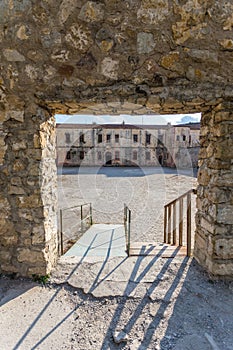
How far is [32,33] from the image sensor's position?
1737 millimetres

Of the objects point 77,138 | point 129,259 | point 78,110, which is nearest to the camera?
point 78,110

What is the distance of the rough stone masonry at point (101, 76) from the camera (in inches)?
67.3

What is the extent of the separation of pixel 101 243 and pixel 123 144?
59.6 feet

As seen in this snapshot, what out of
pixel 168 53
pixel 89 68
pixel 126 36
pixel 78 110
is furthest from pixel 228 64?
pixel 78 110

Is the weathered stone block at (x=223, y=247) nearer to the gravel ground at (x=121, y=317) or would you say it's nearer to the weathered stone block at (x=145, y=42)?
the gravel ground at (x=121, y=317)

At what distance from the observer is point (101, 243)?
315 cm

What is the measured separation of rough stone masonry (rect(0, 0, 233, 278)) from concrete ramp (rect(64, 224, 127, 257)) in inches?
32.6

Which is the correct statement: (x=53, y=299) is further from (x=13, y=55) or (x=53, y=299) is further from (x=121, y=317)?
(x=13, y=55)

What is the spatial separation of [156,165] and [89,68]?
19615 mm

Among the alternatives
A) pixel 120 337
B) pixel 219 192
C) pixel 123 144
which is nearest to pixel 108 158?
pixel 123 144

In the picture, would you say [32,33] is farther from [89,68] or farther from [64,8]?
[89,68]

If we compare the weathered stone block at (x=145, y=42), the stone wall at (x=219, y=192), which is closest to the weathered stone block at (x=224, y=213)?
the stone wall at (x=219, y=192)

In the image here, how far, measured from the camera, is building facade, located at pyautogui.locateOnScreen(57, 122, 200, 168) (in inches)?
803

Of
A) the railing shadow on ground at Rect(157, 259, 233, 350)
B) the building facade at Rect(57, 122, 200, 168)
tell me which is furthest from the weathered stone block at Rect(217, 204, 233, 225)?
the building facade at Rect(57, 122, 200, 168)
